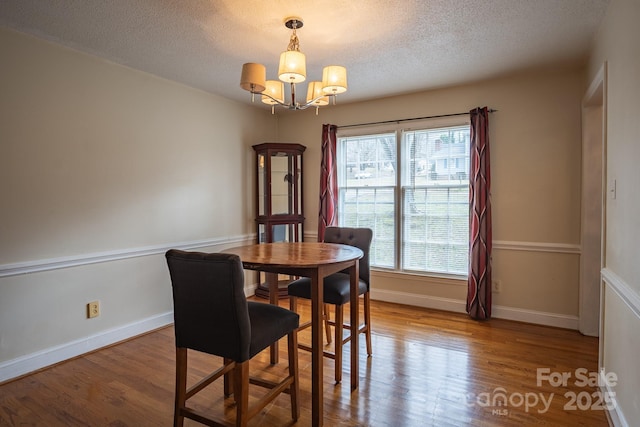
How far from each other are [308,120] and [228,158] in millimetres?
1153

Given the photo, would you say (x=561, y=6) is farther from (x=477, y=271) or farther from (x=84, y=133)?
(x=84, y=133)

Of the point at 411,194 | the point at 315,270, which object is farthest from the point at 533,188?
the point at 315,270

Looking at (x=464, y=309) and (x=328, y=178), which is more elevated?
(x=328, y=178)

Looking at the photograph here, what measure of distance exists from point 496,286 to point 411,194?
127 centimetres

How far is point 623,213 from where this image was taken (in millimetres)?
1756

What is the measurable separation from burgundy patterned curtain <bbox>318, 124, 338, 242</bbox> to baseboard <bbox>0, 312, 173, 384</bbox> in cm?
205

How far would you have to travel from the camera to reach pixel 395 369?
245 centimetres

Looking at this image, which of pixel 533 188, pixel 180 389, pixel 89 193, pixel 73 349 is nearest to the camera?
pixel 180 389

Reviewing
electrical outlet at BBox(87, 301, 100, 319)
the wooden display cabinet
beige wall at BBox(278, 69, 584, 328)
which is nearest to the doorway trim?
beige wall at BBox(278, 69, 584, 328)

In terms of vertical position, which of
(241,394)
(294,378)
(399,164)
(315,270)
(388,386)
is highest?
(399,164)

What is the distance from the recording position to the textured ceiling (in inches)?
81.9

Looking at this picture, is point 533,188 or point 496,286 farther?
point 496,286

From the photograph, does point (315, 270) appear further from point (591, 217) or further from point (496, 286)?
point (591, 217)

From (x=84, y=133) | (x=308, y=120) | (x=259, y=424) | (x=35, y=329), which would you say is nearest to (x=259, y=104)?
(x=308, y=120)
